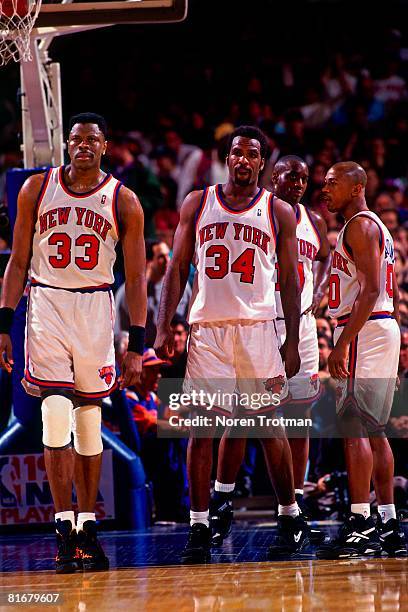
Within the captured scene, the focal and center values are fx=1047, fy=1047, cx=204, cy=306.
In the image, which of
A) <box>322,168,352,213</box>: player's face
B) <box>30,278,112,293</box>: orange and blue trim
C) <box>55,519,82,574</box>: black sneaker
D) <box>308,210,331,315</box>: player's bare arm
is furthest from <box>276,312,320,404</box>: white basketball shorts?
<box>55,519,82,574</box>: black sneaker

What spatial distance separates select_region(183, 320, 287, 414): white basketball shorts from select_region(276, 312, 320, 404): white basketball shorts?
2.36ft

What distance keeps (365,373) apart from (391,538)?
88 centimetres

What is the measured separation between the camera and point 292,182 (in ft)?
21.3

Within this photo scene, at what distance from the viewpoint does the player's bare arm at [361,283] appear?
5543mm

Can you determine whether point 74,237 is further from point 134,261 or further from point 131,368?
point 131,368

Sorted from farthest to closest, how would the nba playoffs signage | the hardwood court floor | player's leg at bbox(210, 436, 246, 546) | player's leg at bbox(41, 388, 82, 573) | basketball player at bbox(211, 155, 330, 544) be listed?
Result: the nba playoffs signage, basketball player at bbox(211, 155, 330, 544), player's leg at bbox(210, 436, 246, 546), player's leg at bbox(41, 388, 82, 573), the hardwood court floor

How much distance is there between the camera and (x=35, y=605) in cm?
418

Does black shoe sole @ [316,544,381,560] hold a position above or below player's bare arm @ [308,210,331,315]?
below

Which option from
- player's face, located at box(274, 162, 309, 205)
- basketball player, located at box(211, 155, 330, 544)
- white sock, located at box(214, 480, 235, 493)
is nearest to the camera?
white sock, located at box(214, 480, 235, 493)

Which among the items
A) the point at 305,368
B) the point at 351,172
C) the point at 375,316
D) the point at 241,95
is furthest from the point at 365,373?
the point at 241,95

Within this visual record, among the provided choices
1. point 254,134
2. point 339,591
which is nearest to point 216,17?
point 254,134

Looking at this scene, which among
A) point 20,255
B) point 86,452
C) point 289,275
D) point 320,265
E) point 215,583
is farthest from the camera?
point 320,265

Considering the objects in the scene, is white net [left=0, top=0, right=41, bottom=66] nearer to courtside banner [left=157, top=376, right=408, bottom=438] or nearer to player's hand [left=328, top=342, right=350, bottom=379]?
courtside banner [left=157, top=376, right=408, bottom=438]

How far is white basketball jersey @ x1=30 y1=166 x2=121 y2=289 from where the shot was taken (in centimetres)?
545
